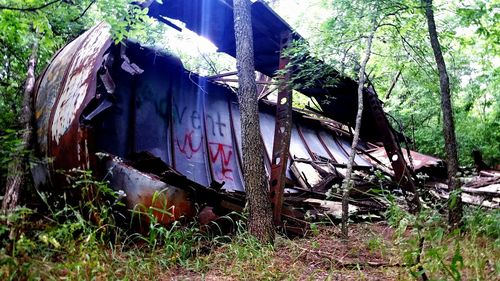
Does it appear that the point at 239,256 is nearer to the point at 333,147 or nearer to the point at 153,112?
the point at 153,112

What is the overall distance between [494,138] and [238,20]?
8.42m

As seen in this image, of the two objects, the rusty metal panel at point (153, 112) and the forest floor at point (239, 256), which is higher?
the rusty metal panel at point (153, 112)

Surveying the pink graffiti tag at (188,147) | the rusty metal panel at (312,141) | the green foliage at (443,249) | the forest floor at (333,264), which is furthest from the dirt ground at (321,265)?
the rusty metal panel at (312,141)

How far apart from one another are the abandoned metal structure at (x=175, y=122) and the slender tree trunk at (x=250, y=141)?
0.55m

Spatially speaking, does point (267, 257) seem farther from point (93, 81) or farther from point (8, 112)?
point (8, 112)

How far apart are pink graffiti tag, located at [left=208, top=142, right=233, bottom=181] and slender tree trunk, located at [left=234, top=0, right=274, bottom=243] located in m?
1.91

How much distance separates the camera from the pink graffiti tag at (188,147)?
214 inches

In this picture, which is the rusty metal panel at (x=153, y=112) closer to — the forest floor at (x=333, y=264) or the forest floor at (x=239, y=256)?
the forest floor at (x=239, y=256)

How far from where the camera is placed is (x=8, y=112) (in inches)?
247

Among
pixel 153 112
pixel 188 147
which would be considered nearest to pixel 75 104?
pixel 153 112

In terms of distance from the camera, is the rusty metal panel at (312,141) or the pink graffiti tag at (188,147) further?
the rusty metal panel at (312,141)

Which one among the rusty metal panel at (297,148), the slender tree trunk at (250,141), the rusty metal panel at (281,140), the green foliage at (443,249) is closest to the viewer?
the green foliage at (443,249)

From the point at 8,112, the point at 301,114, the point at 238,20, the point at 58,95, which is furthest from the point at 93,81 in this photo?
the point at 301,114

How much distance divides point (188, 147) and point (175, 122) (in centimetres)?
44
